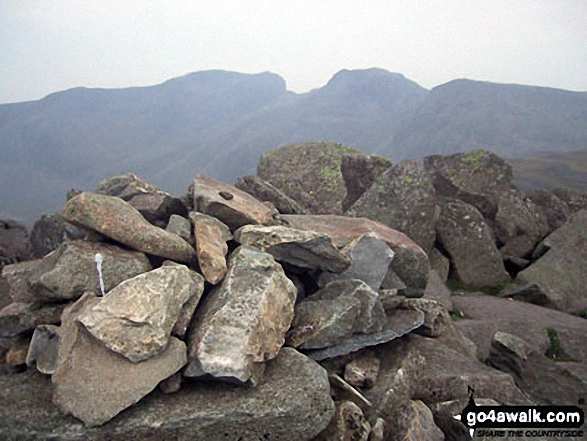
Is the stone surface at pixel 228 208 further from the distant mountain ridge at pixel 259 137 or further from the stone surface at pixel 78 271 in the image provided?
the distant mountain ridge at pixel 259 137

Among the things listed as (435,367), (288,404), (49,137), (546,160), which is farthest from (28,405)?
(49,137)

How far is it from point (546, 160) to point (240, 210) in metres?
Result: 124

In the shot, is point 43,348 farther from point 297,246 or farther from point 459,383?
point 459,383

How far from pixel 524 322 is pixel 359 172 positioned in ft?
31.4

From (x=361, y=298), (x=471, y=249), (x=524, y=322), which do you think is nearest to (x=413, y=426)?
(x=361, y=298)

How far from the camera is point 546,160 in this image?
11319 centimetres

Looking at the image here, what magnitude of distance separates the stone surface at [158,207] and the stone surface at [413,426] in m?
5.96

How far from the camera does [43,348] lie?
6.69m

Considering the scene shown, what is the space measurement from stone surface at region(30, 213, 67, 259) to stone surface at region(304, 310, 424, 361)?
35.4 ft

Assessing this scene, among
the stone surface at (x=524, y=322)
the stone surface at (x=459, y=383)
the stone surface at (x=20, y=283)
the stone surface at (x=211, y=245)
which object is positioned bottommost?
the stone surface at (x=524, y=322)

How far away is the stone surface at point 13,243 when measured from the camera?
16.6 meters

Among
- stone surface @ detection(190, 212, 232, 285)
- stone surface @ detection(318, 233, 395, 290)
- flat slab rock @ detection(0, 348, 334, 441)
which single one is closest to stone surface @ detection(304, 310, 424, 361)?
stone surface @ detection(318, 233, 395, 290)

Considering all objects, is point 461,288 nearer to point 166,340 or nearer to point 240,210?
point 240,210

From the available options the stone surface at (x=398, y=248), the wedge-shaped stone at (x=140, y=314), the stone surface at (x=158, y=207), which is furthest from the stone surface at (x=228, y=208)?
the wedge-shaped stone at (x=140, y=314)
